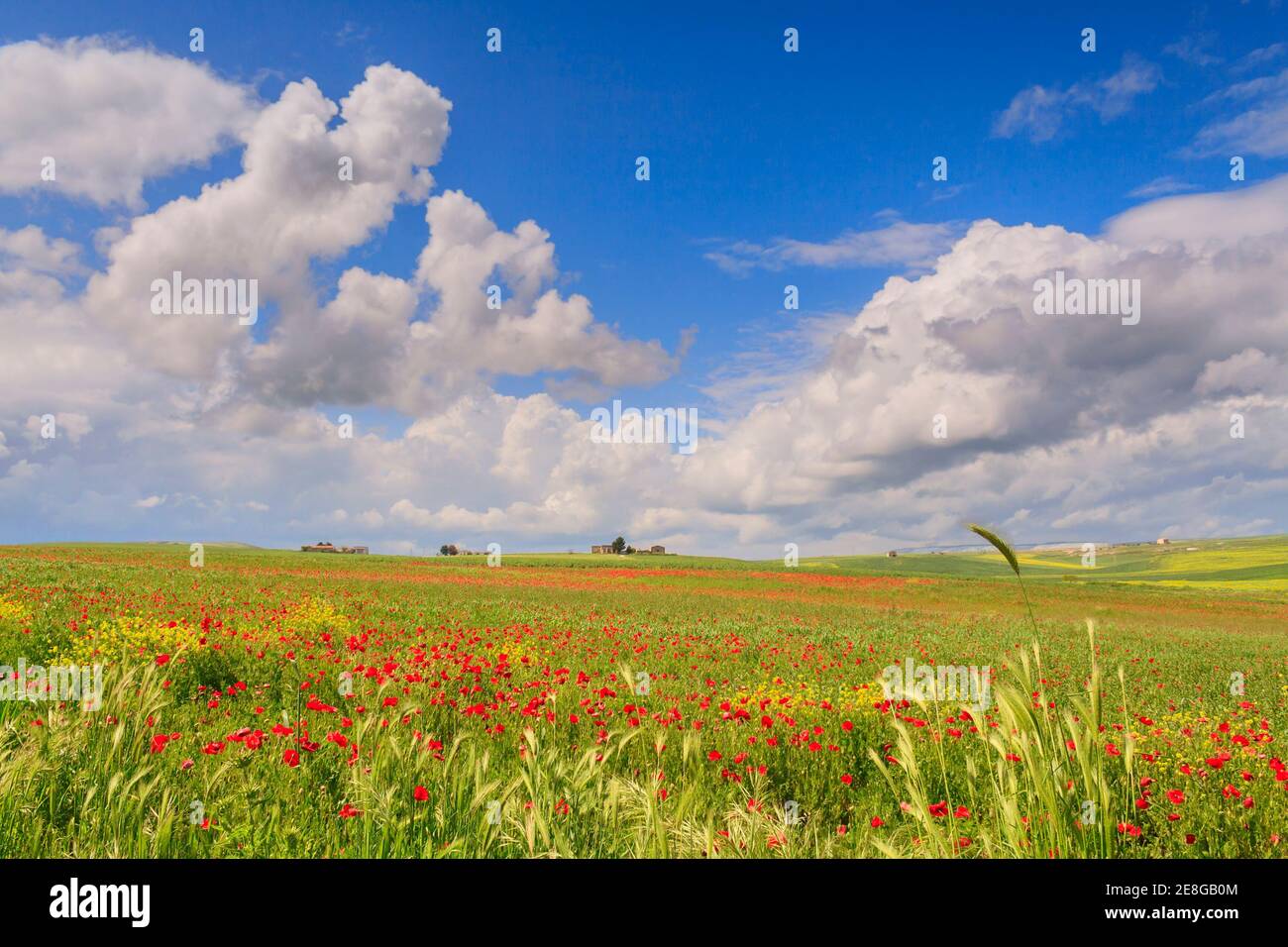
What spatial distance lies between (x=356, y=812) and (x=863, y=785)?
4640 millimetres

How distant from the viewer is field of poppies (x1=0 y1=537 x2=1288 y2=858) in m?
3.12

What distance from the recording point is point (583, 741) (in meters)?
6.50

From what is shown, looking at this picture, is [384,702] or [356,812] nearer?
[356,812]

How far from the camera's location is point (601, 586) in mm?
40594

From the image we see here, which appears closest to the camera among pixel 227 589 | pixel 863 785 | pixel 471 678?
pixel 863 785

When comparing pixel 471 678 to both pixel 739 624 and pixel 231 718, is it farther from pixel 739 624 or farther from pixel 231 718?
pixel 739 624

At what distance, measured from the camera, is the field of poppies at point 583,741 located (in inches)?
123
